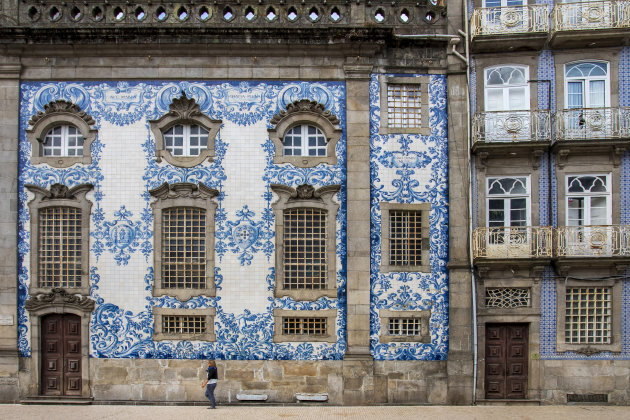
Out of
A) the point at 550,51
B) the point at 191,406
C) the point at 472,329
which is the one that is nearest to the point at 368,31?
the point at 550,51

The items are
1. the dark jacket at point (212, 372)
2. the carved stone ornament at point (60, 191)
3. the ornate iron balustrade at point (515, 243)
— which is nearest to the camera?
the dark jacket at point (212, 372)

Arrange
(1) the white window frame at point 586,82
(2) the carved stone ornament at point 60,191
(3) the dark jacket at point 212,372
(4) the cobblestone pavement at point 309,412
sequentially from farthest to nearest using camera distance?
(1) the white window frame at point 586,82
(2) the carved stone ornament at point 60,191
(3) the dark jacket at point 212,372
(4) the cobblestone pavement at point 309,412

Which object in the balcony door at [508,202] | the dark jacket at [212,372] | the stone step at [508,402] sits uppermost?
the balcony door at [508,202]

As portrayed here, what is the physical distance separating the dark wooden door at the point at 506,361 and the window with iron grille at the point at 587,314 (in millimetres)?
1203

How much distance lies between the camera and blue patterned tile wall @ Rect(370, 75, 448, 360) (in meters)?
14.3

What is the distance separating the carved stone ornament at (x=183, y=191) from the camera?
14.4 metres

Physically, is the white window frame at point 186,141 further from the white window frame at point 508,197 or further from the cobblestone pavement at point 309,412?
the white window frame at point 508,197

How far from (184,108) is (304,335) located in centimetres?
676

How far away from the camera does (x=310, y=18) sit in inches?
578

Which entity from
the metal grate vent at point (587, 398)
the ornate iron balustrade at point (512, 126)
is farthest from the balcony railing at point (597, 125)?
the metal grate vent at point (587, 398)

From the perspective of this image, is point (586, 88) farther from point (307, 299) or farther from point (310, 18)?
point (307, 299)

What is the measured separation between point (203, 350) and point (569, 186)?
414 inches

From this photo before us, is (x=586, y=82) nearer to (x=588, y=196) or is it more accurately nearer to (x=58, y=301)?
(x=588, y=196)

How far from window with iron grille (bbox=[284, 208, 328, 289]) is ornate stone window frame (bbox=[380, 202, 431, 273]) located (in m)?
1.53
